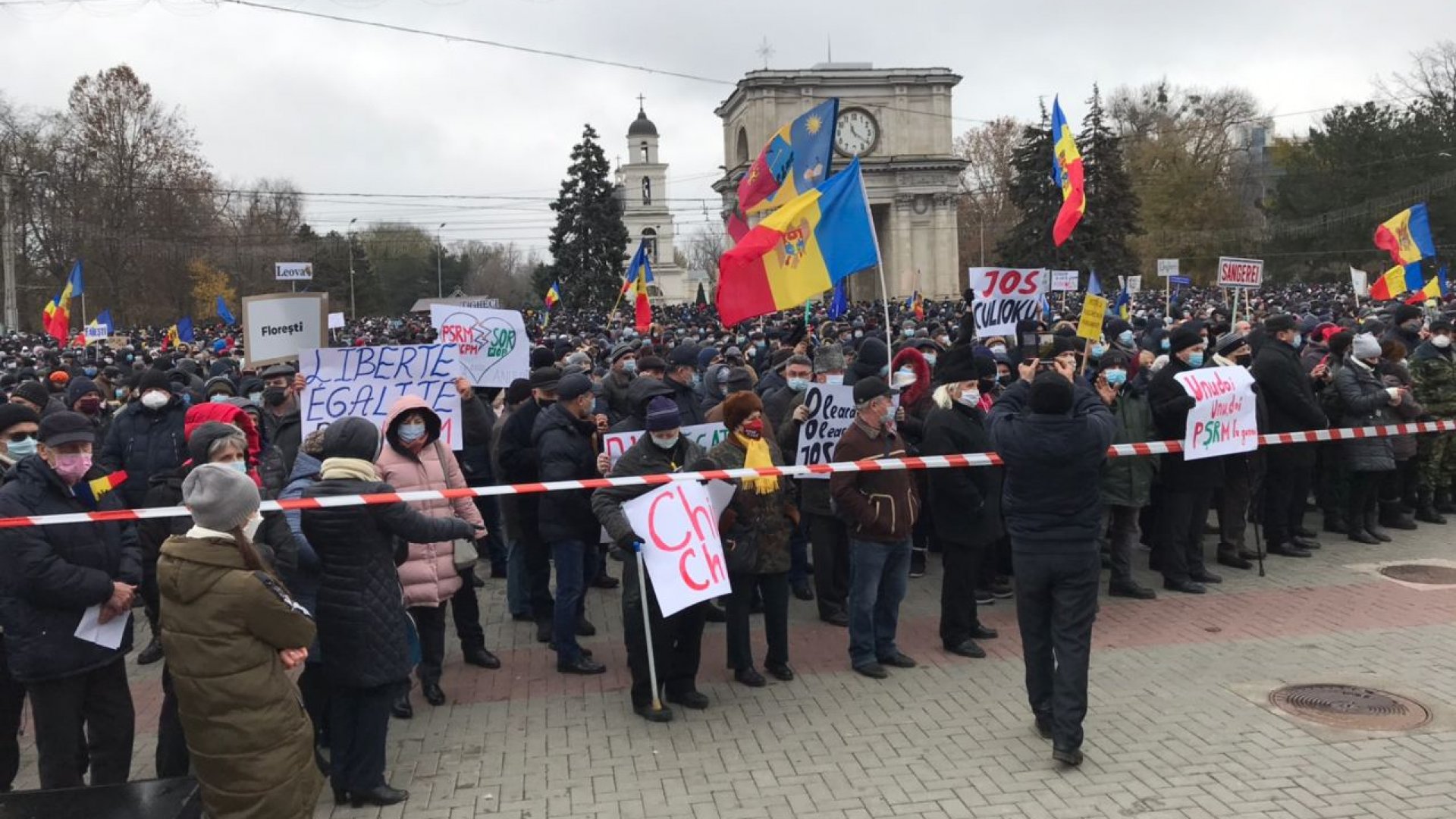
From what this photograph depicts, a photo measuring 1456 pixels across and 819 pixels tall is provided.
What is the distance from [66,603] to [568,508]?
298 centimetres

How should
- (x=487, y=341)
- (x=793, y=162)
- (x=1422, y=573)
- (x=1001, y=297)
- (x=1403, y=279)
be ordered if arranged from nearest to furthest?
(x=1422, y=573) → (x=487, y=341) → (x=1001, y=297) → (x=793, y=162) → (x=1403, y=279)

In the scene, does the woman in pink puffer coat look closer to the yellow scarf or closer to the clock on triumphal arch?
the yellow scarf

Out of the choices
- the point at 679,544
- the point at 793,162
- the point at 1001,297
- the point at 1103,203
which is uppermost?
the point at 1103,203

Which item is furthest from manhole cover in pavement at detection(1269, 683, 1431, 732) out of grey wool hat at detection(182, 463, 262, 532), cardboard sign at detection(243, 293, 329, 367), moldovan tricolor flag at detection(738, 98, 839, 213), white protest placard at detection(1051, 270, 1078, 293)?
white protest placard at detection(1051, 270, 1078, 293)

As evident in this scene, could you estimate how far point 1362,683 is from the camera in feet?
22.1

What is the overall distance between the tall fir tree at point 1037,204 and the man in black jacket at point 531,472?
158 ft

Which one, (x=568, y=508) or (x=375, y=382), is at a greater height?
(x=375, y=382)

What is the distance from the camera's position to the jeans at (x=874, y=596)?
23.6ft

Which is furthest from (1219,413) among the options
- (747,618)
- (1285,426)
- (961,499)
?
(747,618)

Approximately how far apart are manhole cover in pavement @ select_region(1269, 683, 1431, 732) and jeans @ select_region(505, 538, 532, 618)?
538 centimetres

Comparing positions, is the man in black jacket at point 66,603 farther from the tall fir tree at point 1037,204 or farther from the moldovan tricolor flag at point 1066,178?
the tall fir tree at point 1037,204

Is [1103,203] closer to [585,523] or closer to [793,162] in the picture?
[793,162]

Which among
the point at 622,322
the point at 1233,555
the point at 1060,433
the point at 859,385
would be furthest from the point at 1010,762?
the point at 622,322

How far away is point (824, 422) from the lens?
809 centimetres
